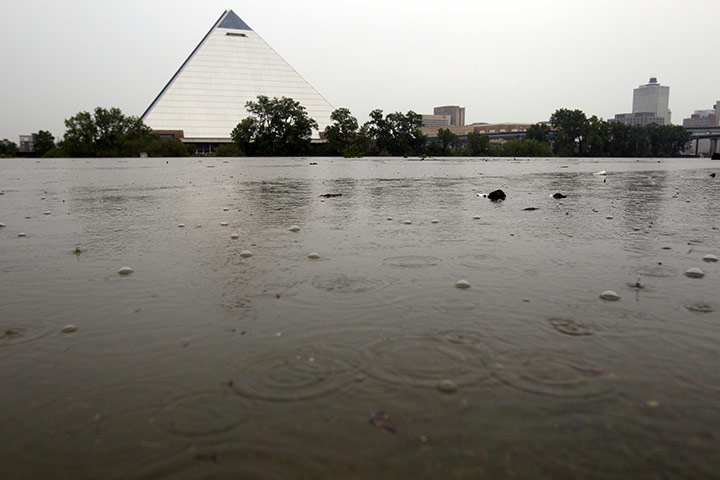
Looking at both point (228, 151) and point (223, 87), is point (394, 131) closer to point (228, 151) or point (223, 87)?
point (228, 151)

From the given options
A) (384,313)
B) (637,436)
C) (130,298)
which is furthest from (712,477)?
(130,298)

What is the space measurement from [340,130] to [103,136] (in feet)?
136

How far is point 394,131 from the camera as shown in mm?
104375

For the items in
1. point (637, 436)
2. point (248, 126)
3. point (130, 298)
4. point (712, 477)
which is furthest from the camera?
point (248, 126)

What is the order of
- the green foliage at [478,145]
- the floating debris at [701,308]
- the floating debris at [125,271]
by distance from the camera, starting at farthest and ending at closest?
the green foliage at [478,145] → the floating debris at [125,271] → the floating debris at [701,308]

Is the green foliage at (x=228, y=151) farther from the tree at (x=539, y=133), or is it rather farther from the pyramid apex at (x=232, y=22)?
the pyramid apex at (x=232, y=22)

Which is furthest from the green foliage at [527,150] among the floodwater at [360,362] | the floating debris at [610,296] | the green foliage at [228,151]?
the floating debris at [610,296]

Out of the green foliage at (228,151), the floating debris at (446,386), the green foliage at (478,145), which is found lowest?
the floating debris at (446,386)

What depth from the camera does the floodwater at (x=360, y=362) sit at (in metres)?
1.81

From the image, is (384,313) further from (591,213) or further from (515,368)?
(591,213)

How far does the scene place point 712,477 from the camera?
5.52 feet

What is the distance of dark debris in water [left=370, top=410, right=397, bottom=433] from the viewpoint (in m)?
1.96

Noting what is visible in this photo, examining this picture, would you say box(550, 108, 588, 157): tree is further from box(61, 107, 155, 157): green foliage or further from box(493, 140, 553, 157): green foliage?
box(61, 107, 155, 157): green foliage

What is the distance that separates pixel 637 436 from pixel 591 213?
7.54m
